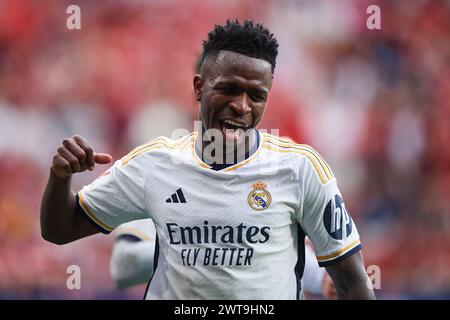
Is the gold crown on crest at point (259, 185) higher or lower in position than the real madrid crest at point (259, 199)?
higher

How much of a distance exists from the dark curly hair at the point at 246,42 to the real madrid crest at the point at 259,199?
0.45 meters

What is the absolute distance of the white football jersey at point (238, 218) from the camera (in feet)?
7.82

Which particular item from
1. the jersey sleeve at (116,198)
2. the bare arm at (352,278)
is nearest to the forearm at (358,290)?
the bare arm at (352,278)

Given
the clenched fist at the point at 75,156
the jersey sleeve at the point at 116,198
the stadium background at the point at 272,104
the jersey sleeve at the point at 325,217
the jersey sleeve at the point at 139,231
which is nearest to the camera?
the clenched fist at the point at 75,156

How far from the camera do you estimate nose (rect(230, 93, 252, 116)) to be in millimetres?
2441

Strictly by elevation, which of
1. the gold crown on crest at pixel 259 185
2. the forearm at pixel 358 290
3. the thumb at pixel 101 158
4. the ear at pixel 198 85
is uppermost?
the ear at pixel 198 85

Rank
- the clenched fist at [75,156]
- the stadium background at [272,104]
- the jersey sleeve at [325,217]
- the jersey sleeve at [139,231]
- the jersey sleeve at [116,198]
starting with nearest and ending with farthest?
the clenched fist at [75,156], the jersey sleeve at [325,217], the jersey sleeve at [116,198], the jersey sleeve at [139,231], the stadium background at [272,104]

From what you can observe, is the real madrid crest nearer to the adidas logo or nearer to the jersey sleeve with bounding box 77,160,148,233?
the adidas logo

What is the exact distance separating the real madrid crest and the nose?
0.28 meters

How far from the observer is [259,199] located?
8.07 feet

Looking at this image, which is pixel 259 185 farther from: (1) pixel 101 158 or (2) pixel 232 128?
(1) pixel 101 158

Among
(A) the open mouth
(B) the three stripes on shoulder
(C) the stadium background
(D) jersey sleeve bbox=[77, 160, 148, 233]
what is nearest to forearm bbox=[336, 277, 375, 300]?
(B) the three stripes on shoulder

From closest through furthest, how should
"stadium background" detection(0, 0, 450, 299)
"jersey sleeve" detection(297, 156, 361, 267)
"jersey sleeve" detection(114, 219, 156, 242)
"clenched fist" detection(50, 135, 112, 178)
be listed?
"clenched fist" detection(50, 135, 112, 178) → "jersey sleeve" detection(297, 156, 361, 267) → "jersey sleeve" detection(114, 219, 156, 242) → "stadium background" detection(0, 0, 450, 299)

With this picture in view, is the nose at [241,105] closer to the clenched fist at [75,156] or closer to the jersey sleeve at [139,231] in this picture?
the clenched fist at [75,156]
